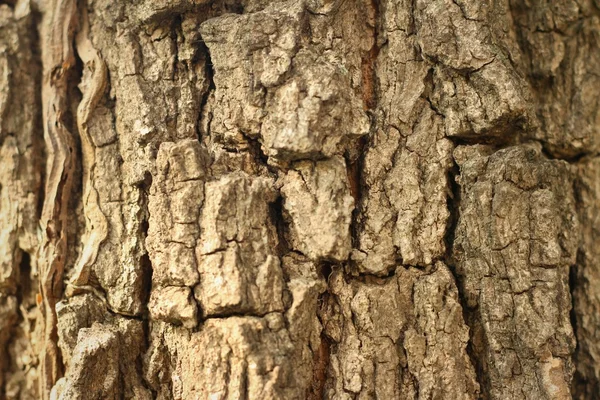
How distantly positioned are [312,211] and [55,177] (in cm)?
94

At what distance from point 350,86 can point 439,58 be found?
0.97 feet

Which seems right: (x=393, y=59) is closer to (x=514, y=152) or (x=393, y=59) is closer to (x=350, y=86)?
(x=350, y=86)

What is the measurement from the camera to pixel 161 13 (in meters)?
1.63

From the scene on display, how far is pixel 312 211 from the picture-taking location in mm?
1479

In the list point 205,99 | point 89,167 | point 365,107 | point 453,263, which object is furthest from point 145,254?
point 453,263

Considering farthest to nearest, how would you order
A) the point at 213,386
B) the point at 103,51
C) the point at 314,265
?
the point at 103,51
the point at 314,265
the point at 213,386

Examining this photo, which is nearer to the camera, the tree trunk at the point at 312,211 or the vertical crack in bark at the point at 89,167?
the tree trunk at the point at 312,211

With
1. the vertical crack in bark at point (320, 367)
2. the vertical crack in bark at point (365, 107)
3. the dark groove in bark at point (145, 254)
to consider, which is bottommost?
the vertical crack in bark at point (320, 367)

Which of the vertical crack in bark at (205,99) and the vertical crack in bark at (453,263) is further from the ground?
the vertical crack in bark at (205,99)

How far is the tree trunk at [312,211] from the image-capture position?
146 cm

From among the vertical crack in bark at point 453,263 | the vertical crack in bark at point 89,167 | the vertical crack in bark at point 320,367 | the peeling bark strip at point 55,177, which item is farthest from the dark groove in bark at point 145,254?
the vertical crack in bark at point 453,263

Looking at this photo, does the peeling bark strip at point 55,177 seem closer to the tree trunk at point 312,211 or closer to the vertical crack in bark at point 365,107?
the tree trunk at point 312,211

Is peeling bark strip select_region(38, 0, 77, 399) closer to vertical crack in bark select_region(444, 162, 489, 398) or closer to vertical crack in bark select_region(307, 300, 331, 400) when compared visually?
vertical crack in bark select_region(307, 300, 331, 400)

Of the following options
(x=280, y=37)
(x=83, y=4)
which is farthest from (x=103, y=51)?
(x=280, y=37)
